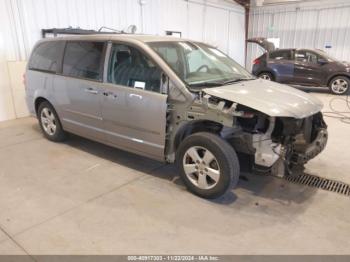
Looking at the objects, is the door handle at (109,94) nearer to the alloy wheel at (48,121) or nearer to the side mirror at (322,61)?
the alloy wheel at (48,121)

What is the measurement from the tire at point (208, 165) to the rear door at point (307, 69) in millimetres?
7752

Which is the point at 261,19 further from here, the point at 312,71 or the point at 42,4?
the point at 42,4

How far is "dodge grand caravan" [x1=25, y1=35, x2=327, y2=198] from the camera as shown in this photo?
262 cm

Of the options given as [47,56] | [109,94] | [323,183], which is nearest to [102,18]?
[47,56]

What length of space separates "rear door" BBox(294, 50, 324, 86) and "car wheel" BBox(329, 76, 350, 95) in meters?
0.36

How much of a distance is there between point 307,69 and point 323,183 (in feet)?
22.8

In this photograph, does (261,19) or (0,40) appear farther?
(261,19)

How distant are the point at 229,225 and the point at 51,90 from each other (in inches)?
121

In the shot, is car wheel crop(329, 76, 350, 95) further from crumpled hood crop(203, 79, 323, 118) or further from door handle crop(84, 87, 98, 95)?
door handle crop(84, 87, 98, 95)

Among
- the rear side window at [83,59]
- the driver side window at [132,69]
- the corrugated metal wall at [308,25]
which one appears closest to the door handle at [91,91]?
the rear side window at [83,59]

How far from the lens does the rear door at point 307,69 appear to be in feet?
29.6

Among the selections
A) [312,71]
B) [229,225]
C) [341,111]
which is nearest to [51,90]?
[229,225]

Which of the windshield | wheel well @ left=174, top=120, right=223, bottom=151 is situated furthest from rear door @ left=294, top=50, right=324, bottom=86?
wheel well @ left=174, top=120, right=223, bottom=151

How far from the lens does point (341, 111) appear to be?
6.68m
